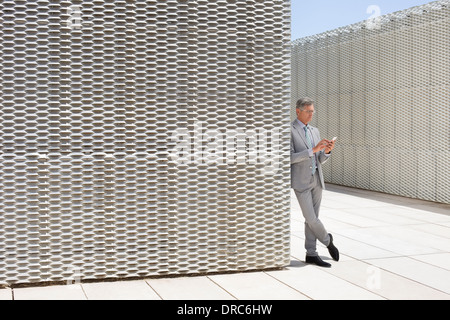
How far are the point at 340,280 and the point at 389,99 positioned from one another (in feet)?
28.6

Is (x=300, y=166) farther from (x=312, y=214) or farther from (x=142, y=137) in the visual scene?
(x=142, y=137)

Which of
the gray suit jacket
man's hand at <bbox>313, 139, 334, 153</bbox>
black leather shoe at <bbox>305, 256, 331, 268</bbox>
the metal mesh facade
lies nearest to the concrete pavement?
black leather shoe at <bbox>305, 256, 331, 268</bbox>

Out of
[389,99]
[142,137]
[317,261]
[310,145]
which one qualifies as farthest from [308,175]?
[389,99]

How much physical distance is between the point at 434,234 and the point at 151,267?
4.53 m

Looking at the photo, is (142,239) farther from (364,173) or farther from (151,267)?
(364,173)

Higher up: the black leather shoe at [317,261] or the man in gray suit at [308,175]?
the man in gray suit at [308,175]

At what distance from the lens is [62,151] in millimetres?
5621

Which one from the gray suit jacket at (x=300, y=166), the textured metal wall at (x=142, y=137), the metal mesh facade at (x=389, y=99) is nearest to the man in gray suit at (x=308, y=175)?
the gray suit jacket at (x=300, y=166)

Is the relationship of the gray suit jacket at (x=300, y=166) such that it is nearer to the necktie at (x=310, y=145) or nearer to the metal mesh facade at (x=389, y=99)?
the necktie at (x=310, y=145)

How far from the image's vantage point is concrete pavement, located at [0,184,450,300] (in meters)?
5.28

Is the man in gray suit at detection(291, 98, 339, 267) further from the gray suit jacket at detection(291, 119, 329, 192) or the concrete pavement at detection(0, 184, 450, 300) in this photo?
the concrete pavement at detection(0, 184, 450, 300)

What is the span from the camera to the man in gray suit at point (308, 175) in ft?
21.0

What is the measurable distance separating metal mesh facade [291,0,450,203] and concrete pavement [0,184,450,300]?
3995mm
